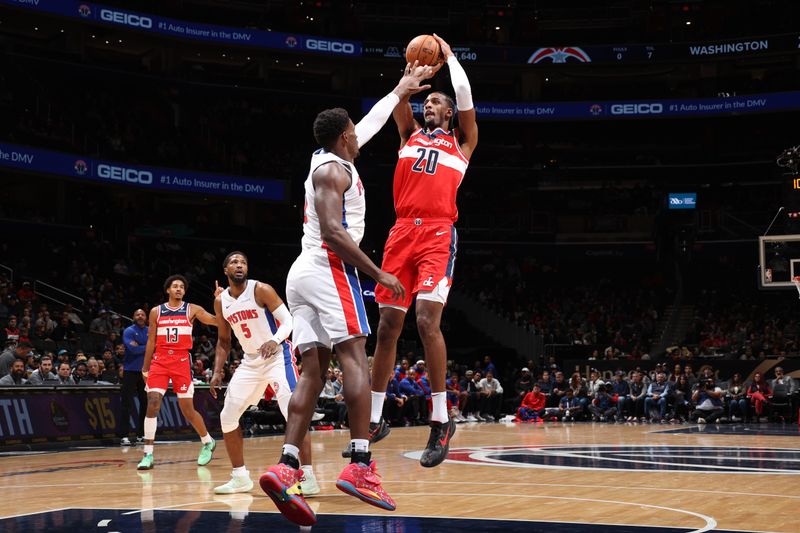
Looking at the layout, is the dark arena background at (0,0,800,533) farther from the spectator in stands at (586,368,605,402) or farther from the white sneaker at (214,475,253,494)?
the white sneaker at (214,475,253,494)

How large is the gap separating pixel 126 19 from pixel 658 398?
20662 millimetres

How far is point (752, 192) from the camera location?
3712cm

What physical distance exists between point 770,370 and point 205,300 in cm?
1617

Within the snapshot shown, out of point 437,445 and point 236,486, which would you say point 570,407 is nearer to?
point 236,486

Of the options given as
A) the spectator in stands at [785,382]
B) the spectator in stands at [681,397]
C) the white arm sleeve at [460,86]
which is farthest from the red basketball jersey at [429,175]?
the spectator in stands at [681,397]

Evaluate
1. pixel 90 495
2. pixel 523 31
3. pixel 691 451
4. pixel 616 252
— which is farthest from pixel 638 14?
pixel 90 495

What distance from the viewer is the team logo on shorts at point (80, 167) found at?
94.6 feet

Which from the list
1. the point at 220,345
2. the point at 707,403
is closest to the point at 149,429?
the point at 220,345

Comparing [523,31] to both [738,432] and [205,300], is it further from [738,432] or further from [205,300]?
[738,432]

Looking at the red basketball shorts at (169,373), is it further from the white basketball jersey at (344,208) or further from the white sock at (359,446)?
the white sock at (359,446)

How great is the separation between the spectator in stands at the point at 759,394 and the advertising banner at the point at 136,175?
18010 millimetres

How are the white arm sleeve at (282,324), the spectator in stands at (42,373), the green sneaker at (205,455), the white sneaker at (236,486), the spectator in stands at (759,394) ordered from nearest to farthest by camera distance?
the white sneaker at (236,486) < the white arm sleeve at (282,324) < the green sneaker at (205,455) < the spectator in stands at (42,373) < the spectator in stands at (759,394)

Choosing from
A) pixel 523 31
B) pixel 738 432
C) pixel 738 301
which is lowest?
pixel 738 432

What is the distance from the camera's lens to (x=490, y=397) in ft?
80.6
